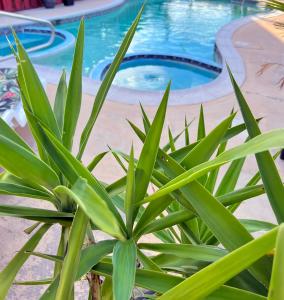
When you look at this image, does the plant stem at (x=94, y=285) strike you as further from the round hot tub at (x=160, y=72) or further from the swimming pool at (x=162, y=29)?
the swimming pool at (x=162, y=29)

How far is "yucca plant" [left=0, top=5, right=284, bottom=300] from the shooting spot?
770 mm

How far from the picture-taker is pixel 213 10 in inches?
495

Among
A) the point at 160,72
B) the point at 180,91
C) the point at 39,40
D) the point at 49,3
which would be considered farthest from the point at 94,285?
the point at 49,3

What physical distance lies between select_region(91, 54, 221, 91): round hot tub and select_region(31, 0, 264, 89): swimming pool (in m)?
0.29

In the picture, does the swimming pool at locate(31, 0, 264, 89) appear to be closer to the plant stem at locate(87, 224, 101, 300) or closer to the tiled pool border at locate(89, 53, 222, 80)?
the tiled pool border at locate(89, 53, 222, 80)

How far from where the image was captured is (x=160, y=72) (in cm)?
762

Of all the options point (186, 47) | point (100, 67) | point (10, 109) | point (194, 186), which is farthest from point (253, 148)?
point (186, 47)

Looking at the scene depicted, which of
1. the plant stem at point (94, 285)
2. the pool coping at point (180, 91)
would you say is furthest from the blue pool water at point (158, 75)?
the plant stem at point (94, 285)

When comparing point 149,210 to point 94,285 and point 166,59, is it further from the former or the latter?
point 166,59

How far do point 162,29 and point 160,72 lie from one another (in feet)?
11.7

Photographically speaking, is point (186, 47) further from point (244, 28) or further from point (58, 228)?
point (58, 228)

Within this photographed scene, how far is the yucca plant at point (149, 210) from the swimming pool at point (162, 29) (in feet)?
21.1

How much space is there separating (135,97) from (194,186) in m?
4.62

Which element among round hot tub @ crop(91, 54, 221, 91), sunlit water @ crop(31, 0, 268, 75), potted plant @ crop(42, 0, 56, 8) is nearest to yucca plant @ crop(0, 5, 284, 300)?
round hot tub @ crop(91, 54, 221, 91)
